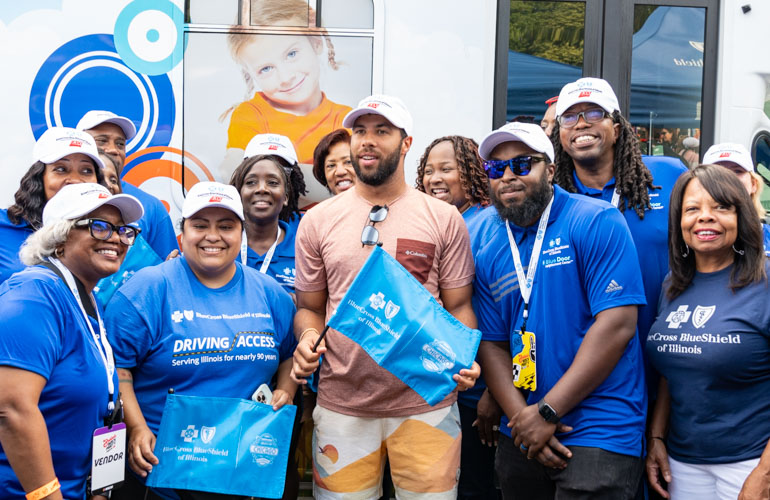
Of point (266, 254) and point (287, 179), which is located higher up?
point (287, 179)

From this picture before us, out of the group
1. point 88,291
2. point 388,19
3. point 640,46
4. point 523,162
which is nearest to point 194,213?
point 88,291

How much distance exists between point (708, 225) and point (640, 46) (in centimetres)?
184

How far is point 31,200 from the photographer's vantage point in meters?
3.22

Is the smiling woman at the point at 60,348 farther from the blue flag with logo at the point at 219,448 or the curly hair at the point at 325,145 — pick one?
the curly hair at the point at 325,145

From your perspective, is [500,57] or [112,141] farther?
[500,57]

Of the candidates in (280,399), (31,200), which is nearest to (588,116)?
(280,399)

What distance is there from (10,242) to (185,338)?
3.10ft

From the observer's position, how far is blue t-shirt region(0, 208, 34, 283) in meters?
3.05

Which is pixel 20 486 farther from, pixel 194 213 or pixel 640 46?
pixel 640 46

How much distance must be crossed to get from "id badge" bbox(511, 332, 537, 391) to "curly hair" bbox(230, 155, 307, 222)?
1.65 meters

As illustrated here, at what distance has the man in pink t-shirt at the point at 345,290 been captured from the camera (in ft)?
9.72

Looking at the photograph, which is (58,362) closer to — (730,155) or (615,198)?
(615,198)

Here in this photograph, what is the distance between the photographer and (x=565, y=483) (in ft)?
9.08

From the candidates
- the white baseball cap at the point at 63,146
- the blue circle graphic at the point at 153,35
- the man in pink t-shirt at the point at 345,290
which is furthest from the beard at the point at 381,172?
the blue circle graphic at the point at 153,35
